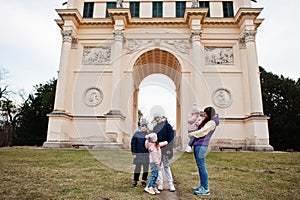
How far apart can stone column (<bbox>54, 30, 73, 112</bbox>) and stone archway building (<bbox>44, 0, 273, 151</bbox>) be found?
0.07 m

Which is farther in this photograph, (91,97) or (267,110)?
(267,110)

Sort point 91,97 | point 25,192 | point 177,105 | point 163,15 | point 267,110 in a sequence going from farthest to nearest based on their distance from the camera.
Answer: point 267,110 → point 177,105 → point 163,15 → point 91,97 → point 25,192

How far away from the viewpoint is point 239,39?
1939cm

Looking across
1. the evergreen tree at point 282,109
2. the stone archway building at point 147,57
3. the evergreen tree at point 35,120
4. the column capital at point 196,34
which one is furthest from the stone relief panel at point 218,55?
the evergreen tree at point 35,120

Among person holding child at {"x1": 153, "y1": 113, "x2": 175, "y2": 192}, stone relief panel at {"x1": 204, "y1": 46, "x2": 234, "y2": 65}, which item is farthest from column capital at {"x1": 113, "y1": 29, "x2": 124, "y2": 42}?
person holding child at {"x1": 153, "y1": 113, "x2": 175, "y2": 192}

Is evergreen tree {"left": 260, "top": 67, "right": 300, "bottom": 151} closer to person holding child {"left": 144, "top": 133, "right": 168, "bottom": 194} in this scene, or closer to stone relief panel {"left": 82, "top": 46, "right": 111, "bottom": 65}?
stone relief panel {"left": 82, "top": 46, "right": 111, "bottom": 65}

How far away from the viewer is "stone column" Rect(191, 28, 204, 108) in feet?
58.3

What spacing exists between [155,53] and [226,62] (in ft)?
20.3

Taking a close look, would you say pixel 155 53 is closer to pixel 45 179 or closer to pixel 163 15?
pixel 163 15

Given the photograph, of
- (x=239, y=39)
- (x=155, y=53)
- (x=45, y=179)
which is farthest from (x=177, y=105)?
(x=45, y=179)

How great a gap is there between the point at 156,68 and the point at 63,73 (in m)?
9.12

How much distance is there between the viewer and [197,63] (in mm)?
18219

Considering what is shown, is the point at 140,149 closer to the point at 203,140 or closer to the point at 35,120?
the point at 203,140

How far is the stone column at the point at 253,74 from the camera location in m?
17.2
